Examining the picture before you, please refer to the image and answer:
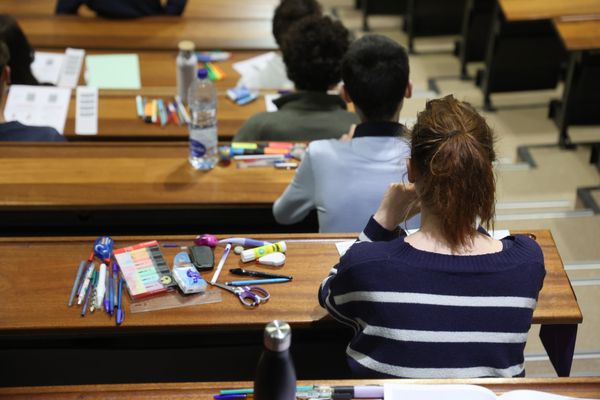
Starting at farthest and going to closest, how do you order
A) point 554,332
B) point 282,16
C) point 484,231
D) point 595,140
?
point 595,140 → point 282,16 → point 554,332 → point 484,231

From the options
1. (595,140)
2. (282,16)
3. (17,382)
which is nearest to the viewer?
(17,382)

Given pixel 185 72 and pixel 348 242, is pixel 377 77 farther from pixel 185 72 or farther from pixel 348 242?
pixel 185 72

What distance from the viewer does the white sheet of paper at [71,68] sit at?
357cm

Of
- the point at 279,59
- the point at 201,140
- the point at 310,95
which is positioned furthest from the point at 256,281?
the point at 279,59

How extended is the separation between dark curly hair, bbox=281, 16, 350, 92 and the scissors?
1264 mm

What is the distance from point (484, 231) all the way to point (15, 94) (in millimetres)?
2174

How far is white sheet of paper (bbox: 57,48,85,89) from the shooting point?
357 centimetres

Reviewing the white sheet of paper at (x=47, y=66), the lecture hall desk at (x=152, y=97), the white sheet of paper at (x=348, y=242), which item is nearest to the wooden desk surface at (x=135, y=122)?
the lecture hall desk at (x=152, y=97)

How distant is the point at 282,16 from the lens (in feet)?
11.7

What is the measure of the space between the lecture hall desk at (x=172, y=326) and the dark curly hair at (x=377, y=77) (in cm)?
48

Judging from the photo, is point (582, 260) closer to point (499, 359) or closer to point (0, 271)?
point (499, 359)

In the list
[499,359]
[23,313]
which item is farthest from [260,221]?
[499,359]

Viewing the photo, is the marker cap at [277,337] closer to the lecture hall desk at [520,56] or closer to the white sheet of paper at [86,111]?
the white sheet of paper at [86,111]

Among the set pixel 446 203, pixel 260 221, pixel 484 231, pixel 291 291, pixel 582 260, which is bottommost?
pixel 582 260
